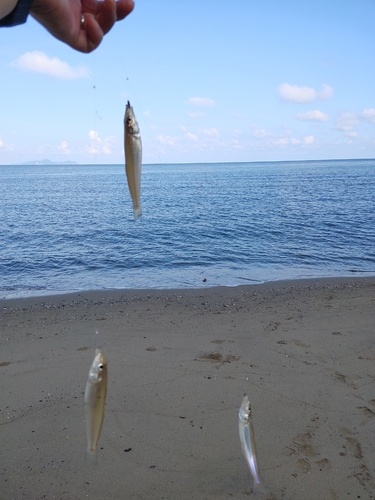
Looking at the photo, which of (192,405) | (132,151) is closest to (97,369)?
(132,151)

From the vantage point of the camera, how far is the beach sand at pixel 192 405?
471 centimetres

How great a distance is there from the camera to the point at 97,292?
47.6 feet

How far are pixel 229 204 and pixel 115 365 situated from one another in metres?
40.0

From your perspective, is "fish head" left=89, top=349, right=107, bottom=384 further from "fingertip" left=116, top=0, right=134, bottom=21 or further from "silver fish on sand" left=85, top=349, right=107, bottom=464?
"fingertip" left=116, top=0, right=134, bottom=21

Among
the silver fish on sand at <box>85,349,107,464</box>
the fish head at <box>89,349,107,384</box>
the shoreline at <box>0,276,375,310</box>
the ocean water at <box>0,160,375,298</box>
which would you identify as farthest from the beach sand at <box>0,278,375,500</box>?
the ocean water at <box>0,160,375,298</box>

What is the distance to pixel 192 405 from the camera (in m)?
6.07

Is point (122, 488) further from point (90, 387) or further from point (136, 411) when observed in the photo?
point (90, 387)

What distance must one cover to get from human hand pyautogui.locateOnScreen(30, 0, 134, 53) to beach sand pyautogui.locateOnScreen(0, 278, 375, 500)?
171 inches

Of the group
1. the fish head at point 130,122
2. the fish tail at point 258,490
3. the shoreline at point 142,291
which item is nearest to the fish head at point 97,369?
the fish head at point 130,122

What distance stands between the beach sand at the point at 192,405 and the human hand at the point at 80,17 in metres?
4.34

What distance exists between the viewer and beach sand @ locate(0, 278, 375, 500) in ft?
15.4

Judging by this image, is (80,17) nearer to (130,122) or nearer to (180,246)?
(130,122)

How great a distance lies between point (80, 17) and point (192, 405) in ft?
17.2

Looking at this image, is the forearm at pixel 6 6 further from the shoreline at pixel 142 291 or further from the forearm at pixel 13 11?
the shoreline at pixel 142 291
